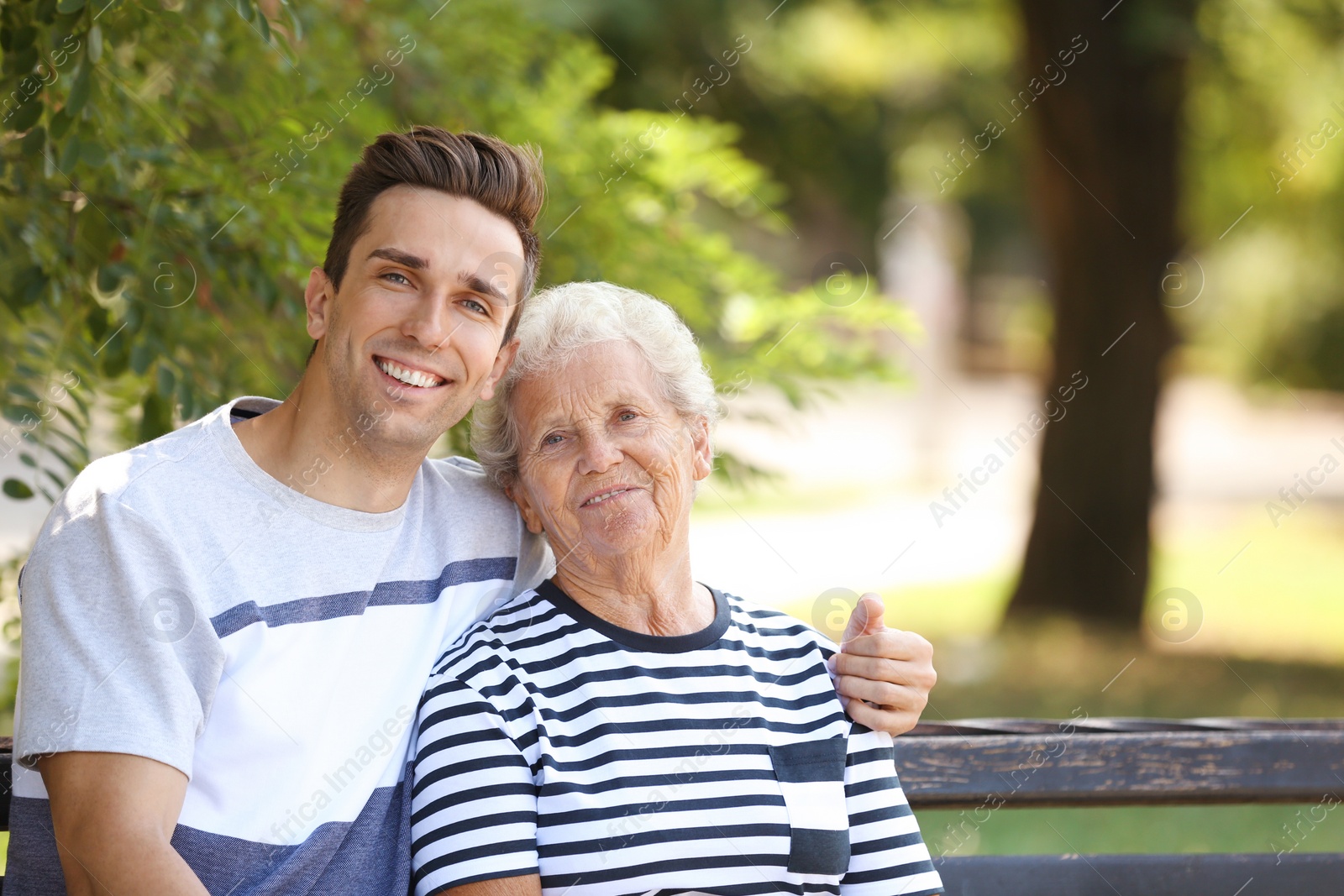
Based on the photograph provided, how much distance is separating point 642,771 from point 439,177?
1143 millimetres

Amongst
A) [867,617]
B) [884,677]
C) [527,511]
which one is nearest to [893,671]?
[884,677]

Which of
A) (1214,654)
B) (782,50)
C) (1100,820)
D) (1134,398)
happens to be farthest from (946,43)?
(1100,820)

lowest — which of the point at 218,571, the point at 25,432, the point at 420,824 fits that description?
the point at 420,824

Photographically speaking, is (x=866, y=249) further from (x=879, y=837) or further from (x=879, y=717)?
(x=879, y=837)

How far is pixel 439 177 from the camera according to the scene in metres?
2.28

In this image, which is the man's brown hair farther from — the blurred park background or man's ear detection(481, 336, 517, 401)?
the blurred park background

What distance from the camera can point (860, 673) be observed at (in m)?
2.34

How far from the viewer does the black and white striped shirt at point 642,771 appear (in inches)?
80.4

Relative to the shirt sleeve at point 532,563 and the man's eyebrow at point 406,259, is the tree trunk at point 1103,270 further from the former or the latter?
the man's eyebrow at point 406,259

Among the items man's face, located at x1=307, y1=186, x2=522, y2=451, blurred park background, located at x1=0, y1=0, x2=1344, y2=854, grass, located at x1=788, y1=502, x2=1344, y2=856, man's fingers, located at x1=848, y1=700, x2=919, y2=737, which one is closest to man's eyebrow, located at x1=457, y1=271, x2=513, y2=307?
man's face, located at x1=307, y1=186, x2=522, y2=451

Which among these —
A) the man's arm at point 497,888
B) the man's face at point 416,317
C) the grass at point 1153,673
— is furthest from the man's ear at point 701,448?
the grass at point 1153,673

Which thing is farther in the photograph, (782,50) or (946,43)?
(946,43)

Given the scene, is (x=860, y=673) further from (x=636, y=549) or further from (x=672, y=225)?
(x=672, y=225)

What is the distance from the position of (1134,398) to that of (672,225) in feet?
17.9
